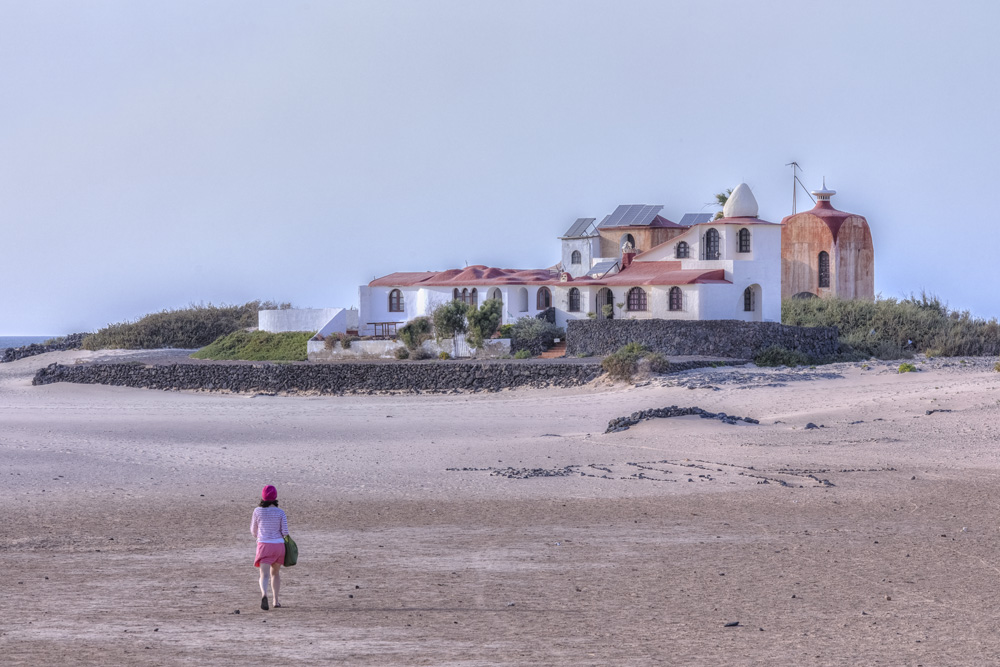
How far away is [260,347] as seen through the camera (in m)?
45.3

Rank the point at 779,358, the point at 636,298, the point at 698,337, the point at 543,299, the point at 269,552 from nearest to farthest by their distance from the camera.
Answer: the point at 269,552, the point at 779,358, the point at 698,337, the point at 636,298, the point at 543,299

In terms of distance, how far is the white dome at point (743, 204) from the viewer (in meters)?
42.4

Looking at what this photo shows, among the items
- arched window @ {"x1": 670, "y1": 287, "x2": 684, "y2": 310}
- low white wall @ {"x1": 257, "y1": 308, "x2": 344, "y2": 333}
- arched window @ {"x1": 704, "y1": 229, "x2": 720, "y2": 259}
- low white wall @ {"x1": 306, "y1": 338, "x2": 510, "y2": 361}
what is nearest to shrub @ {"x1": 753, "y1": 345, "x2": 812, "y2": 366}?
arched window @ {"x1": 670, "y1": 287, "x2": 684, "y2": 310}

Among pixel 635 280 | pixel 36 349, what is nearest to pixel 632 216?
pixel 635 280

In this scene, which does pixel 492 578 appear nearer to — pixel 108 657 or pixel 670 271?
pixel 108 657

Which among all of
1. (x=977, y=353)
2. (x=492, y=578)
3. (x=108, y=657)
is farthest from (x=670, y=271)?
(x=108, y=657)

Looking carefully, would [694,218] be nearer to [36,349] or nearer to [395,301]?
[395,301]

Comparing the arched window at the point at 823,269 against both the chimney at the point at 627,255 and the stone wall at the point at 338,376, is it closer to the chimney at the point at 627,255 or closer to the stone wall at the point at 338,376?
the chimney at the point at 627,255

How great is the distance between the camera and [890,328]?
41.2m

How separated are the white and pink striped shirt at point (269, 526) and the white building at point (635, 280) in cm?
3202

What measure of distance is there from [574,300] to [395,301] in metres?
9.29

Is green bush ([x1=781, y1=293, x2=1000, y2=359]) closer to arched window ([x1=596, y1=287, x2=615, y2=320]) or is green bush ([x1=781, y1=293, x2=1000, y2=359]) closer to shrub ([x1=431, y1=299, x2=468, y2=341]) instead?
arched window ([x1=596, y1=287, x2=615, y2=320])

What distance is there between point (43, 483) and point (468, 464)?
6.55 m

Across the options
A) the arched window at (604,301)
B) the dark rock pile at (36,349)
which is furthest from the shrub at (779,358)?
the dark rock pile at (36,349)
